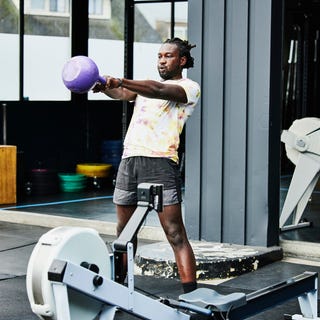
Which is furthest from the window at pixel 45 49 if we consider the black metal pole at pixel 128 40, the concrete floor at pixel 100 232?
the concrete floor at pixel 100 232

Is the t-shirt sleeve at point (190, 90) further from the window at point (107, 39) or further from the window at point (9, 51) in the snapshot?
the window at point (107, 39)

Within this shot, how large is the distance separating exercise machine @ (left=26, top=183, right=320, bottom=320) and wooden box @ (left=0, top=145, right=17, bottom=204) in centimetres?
532

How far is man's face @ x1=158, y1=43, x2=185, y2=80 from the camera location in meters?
4.93

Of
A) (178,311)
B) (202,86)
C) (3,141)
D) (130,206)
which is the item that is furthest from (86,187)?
(178,311)

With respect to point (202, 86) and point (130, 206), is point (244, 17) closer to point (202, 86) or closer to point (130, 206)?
point (202, 86)

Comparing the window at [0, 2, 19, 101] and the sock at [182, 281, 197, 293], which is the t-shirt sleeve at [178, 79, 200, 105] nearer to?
the sock at [182, 281, 197, 293]

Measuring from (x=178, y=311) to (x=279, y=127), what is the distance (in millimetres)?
2855

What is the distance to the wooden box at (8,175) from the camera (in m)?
9.38

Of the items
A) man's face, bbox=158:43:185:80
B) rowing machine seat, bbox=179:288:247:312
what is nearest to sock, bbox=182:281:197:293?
rowing machine seat, bbox=179:288:247:312

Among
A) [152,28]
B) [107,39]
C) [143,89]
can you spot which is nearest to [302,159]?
[143,89]

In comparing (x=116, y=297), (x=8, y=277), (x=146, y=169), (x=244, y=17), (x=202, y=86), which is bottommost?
(x=8, y=277)

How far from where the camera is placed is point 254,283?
19.2 feet

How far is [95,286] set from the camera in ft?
11.7

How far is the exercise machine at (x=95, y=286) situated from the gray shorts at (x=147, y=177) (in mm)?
723
